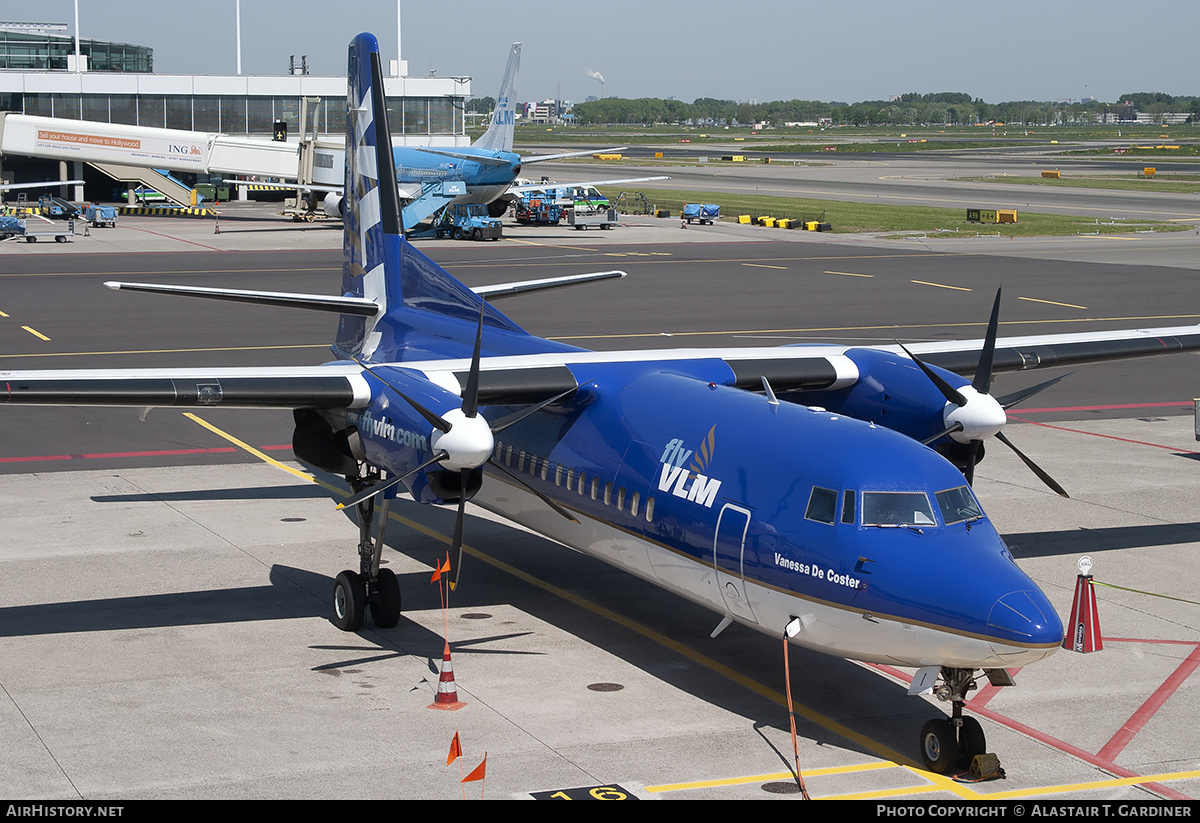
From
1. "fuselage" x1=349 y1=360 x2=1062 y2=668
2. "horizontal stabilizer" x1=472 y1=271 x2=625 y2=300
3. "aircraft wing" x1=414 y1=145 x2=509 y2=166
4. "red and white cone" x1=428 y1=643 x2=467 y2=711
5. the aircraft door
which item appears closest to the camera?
"fuselage" x1=349 y1=360 x2=1062 y2=668

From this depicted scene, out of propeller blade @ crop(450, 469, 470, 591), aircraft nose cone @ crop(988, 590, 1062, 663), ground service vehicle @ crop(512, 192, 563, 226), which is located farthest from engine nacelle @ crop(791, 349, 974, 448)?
ground service vehicle @ crop(512, 192, 563, 226)

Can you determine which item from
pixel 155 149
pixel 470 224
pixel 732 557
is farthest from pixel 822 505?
pixel 155 149

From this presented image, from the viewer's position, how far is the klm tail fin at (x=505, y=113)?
2776 inches

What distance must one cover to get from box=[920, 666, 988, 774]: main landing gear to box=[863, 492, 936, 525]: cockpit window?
1.50m

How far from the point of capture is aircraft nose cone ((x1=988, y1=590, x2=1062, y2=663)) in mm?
11852

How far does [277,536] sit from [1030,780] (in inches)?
513

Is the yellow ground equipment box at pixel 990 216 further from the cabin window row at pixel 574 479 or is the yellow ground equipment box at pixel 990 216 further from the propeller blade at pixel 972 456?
the cabin window row at pixel 574 479

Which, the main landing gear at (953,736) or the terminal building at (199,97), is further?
the terminal building at (199,97)

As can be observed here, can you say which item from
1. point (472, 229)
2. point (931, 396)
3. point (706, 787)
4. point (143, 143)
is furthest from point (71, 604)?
point (143, 143)

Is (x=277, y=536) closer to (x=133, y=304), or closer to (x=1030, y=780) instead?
(x=1030, y=780)

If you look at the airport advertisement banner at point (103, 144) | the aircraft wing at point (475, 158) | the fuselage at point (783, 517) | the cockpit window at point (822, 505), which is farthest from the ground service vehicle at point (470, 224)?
the cockpit window at point (822, 505)

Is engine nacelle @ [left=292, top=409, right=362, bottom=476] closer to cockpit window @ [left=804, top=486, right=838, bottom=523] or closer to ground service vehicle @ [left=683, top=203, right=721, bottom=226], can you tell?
cockpit window @ [left=804, top=486, right=838, bottom=523]

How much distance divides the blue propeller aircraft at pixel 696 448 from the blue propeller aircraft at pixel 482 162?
48850 millimetres

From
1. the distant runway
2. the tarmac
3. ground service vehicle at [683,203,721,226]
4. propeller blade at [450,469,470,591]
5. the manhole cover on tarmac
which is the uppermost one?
the distant runway
